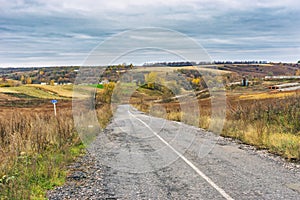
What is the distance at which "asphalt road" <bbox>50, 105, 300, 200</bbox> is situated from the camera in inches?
255

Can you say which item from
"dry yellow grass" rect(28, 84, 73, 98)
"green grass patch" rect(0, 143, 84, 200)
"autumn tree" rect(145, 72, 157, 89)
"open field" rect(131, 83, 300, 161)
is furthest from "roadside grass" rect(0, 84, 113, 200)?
"dry yellow grass" rect(28, 84, 73, 98)

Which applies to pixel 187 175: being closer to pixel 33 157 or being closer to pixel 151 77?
pixel 33 157

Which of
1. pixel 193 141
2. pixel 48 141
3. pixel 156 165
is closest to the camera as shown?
pixel 156 165

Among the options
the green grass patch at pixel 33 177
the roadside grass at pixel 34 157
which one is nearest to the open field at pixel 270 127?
the green grass patch at pixel 33 177

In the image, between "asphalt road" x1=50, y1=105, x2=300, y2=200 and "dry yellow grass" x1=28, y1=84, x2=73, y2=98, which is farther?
"dry yellow grass" x1=28, y1=84, x2=73, y2=98

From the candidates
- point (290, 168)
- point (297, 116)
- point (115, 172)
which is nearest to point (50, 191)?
point (115, 172)

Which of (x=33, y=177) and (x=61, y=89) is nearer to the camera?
(x=33, y=177)

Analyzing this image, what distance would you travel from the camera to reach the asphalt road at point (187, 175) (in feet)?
21.3

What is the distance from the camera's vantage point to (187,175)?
793cm

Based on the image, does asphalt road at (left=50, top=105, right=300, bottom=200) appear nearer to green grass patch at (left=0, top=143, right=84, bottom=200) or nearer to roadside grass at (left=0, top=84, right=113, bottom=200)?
green grass patch at (left=0, top=143, right=84, bottom=200)

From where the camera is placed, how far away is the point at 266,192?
6.37 meters

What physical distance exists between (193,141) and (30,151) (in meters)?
7.00

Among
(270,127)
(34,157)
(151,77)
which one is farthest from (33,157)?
(151,77)

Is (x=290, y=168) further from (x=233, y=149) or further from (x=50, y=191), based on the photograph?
(x=50, y=191)
